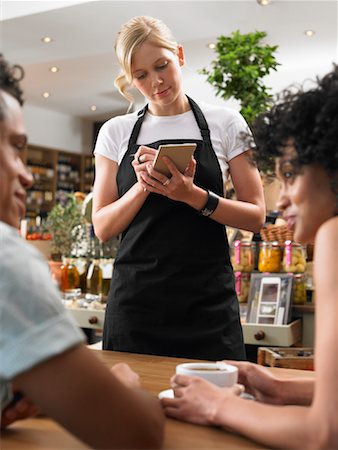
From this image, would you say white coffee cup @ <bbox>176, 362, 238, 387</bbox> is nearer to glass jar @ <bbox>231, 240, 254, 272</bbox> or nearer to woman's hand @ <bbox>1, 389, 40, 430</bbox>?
woman's hand @ <bbox>1, 389, 40, 430</bbox>

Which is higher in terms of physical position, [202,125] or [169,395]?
[202,125]

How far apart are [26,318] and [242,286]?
3.20 metres

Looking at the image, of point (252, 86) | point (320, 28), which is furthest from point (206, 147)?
point (320, 28)

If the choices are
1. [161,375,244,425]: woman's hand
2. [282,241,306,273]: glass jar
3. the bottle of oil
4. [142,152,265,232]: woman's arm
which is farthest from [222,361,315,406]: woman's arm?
the bottle of oil

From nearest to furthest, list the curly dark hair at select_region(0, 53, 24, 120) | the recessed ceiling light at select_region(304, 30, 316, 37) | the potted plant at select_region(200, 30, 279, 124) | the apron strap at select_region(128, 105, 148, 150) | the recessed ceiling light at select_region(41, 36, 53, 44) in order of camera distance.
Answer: the curly dark hair at select_region(0, 53, 24, 120) → the apron strap at select_region(128, 105, 148, 150) → the potted plant at select_region(200, 30, 279, 124) → the recessed ceiling light at select_region(41, 36, 53, 44) → the recessed ceiling light at select_region(304, 30, 316, 37)

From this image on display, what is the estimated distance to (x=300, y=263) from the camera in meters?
3.88

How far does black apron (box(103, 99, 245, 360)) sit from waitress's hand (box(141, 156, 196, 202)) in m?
0.08

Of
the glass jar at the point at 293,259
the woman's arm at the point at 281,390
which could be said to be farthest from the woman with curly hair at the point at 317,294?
the glass jar at the point at 293,259

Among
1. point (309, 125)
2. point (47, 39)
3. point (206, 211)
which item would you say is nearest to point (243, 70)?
point (47, 39)

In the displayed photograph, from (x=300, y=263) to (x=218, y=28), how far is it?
354 centimetres

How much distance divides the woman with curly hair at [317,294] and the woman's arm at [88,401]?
221 mm

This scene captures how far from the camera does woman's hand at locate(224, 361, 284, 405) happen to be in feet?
4.33

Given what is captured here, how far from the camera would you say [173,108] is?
2283 millimetres

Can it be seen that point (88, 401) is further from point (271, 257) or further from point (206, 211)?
point (271, 257)
